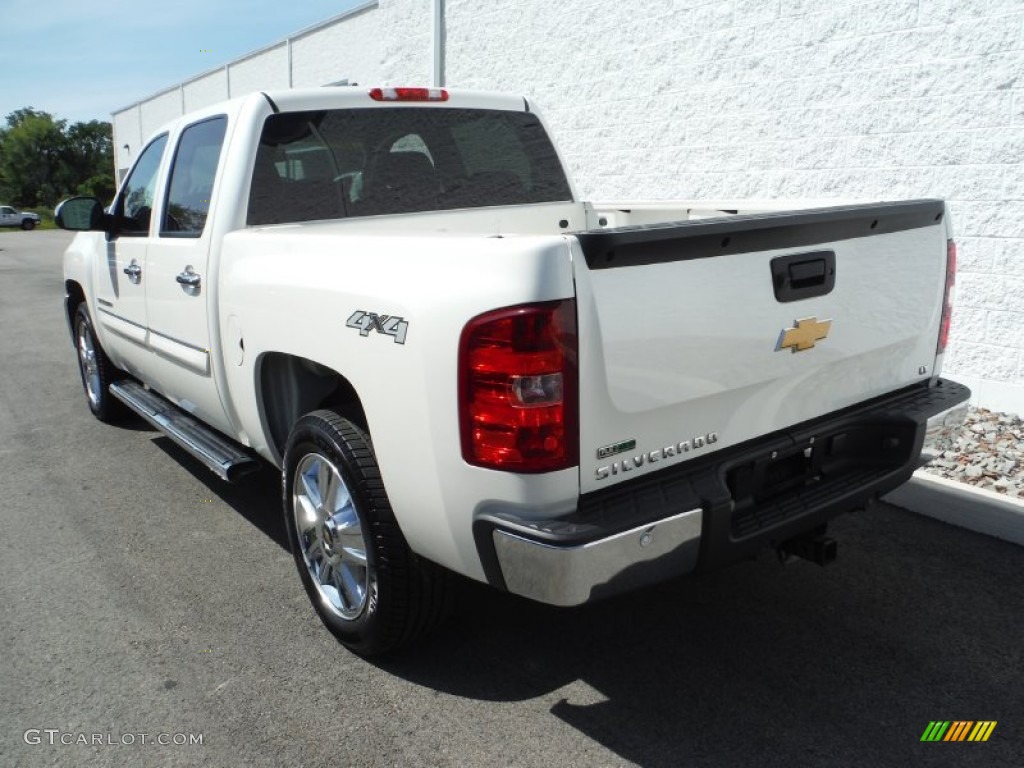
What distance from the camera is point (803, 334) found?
276 centimetres

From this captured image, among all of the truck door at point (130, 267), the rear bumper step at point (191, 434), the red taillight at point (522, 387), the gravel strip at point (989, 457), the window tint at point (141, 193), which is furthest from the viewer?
the window tint at point (141, 193)

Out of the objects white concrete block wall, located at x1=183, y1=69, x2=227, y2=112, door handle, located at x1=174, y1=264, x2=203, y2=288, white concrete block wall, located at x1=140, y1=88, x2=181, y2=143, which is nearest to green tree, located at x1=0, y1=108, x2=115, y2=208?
white concrete block wall, located at x1=140, y1=88, x2=181, y2=143

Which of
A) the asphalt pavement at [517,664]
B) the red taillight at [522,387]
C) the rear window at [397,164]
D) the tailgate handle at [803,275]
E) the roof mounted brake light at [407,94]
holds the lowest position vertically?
the asphalt pavement at [517,664]

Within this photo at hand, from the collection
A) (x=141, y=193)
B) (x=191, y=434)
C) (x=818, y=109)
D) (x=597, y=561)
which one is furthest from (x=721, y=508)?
(x=818, y=109)

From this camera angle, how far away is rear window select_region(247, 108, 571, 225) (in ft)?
12.5

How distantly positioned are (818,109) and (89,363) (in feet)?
18.9

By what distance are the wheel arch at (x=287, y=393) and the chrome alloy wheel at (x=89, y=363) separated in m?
3.18

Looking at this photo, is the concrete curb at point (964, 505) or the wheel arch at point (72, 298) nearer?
the concrete curb at point (964, 505)

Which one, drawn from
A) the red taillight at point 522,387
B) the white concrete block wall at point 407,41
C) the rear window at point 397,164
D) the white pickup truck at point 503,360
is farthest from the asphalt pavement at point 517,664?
the white concrete block wall at point 407,41

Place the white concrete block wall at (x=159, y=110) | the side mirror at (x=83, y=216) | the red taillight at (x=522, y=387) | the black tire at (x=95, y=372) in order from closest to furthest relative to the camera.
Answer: the red taillight at (x=522, y=387), the side mirror at (x=83, y=216), the black tire at (x=95, y=372), the white concrete block wall at (x=159, y=110)

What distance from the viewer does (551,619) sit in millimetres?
3459

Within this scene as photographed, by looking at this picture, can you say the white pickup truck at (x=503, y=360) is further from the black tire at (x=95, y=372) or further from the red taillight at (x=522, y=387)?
the black tire at (x=95, y=372)

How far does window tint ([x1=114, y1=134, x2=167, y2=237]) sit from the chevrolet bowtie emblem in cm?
347

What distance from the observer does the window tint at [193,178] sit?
3.99 meters
